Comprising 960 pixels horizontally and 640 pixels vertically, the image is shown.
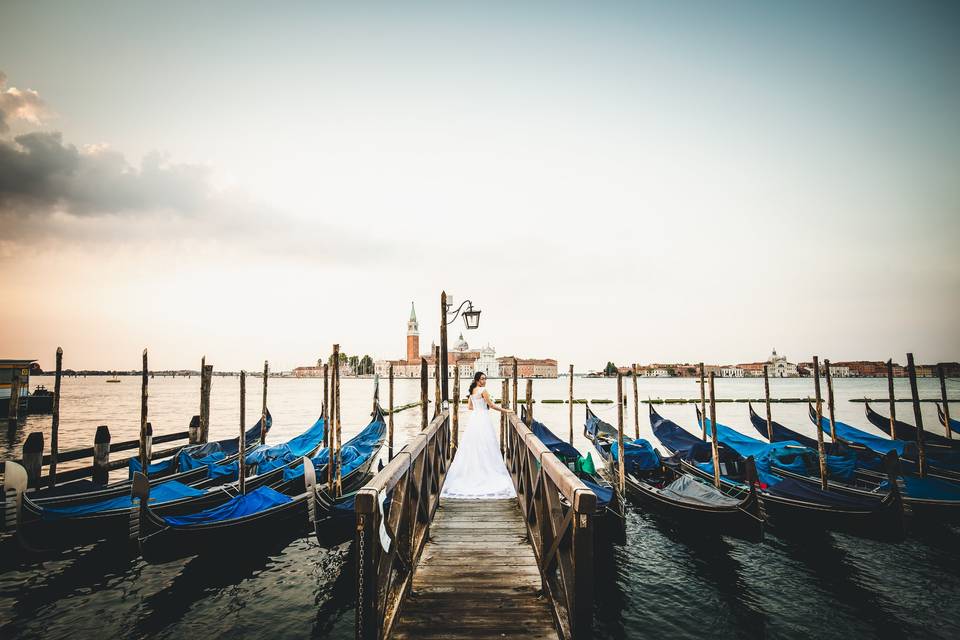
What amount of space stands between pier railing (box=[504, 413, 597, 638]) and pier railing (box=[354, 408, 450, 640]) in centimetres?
114

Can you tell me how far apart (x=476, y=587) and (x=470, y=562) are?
1.56 feet

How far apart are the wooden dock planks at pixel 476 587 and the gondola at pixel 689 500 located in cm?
391

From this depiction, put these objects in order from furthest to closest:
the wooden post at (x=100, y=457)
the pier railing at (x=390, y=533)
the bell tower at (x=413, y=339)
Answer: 1. the bell tower at (x=413, y=339)
2. the wooden post at (x=100, y=457)
3. the pier railing at (x=390, y=533)

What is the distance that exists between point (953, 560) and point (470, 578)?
833 cm

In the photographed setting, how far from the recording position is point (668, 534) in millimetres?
8250

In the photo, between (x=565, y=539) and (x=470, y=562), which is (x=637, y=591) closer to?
(x=470, y=562)

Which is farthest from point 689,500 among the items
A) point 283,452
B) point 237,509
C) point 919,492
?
point 283,452

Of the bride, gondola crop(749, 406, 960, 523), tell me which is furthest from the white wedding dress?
gondola crop(749, 406, 960, 523)

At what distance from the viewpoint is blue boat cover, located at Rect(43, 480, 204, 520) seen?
21.9 feet

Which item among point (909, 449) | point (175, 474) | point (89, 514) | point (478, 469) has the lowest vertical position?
point (175, 474)

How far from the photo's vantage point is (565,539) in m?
3.01

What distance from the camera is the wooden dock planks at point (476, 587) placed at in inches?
124

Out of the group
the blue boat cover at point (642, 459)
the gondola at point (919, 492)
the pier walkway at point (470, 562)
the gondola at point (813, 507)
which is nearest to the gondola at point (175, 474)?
the pier walkway at point (470, 562)

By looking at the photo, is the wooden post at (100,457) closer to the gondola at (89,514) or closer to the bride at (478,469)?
Answer: the gondola at (89,514)
